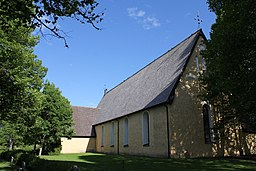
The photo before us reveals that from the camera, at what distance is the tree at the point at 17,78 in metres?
18.1

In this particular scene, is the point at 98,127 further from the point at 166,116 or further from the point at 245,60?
the point at 245,60

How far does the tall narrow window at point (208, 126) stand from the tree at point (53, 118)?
17827mm

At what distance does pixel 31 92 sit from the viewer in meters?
19.9

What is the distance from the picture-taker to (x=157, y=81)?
87.0ft

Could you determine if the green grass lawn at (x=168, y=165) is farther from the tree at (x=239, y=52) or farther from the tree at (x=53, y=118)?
the tree at (x=53, y=118)

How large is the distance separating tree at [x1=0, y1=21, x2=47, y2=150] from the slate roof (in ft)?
58.1

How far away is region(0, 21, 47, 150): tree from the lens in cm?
1814

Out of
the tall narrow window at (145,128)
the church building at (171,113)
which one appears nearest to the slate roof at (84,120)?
the church building at (171,113)

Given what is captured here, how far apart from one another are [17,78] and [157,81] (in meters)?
14.2

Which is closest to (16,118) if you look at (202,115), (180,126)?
(180,126)

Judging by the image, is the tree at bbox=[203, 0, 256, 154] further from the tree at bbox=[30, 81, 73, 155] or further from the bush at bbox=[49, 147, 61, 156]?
the bush at bbox=[49, 147, 61, 156]

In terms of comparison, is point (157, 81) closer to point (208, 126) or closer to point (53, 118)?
point (208, 126)

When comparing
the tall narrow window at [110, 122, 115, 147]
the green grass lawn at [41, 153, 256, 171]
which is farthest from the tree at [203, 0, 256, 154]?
the tall narrow window at [110, 122, 115, 147]

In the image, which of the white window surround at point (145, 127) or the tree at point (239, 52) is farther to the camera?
the white window surround at point (145, 127)
